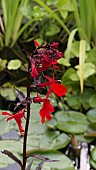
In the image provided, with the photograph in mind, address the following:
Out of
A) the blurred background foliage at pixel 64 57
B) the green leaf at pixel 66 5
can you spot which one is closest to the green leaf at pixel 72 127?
the blurred background foliage at pixel 64 57

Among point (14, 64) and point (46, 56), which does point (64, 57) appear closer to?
point (14, 64)

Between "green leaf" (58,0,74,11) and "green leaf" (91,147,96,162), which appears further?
"green leaf" (58,0,74,11)

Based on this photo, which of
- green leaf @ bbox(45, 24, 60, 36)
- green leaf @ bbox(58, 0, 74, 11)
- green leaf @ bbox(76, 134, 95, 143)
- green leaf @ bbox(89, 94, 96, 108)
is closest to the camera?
green leaf @ bbox(76, 134, 95, 143)

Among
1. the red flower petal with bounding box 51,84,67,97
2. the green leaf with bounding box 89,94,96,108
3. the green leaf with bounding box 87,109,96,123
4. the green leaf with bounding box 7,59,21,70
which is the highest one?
the red flower petal with bounding box 51,84,67,97

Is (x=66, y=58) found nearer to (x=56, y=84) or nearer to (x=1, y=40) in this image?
(x=1, y=40)

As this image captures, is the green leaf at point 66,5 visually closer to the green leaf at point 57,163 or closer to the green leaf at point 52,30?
the green leaf at point 52,30

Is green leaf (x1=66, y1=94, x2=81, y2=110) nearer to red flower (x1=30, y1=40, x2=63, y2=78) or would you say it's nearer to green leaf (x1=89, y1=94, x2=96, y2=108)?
green leaf (x1=89, y1=94, x2=96, y2=108)

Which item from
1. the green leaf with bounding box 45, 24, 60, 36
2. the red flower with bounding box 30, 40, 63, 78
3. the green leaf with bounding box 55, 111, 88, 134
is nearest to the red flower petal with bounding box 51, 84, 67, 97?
the red flower with bounding box 30, 40, 63, 78

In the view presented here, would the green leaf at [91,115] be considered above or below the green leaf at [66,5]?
below

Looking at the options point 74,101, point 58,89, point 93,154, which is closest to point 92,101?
point 74,101
